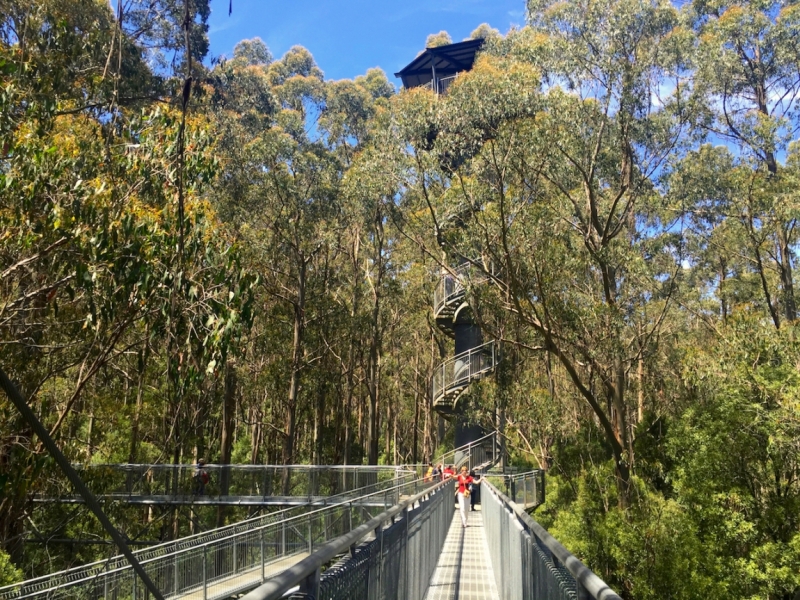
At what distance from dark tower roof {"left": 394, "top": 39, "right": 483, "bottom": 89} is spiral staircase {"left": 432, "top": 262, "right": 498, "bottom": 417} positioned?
48.5 ft

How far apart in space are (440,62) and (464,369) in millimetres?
19543

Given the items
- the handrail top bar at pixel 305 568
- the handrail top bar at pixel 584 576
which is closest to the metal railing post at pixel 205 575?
the handrail top bar at pixel 305 568

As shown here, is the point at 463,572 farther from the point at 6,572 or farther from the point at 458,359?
the point at 458,359

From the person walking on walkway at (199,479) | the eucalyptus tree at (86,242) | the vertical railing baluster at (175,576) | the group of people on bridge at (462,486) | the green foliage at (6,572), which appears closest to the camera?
the eucalyptus tree at (86,242)

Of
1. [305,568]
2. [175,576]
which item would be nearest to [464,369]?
[175,576]

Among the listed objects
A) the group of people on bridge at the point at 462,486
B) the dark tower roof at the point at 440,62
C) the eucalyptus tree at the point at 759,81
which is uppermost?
the dark tower roof at the point at 440,62

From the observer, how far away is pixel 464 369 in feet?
81.7

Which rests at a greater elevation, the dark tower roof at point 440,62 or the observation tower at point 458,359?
the dark tower roof at point 440,62

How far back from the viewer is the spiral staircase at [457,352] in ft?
81.1

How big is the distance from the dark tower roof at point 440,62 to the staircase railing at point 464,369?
56.8 feet

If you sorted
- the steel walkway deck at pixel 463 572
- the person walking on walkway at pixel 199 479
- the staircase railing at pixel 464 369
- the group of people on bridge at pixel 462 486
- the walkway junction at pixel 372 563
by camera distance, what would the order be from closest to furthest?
the walkway junction at pixel 372 563 < the steel walkway deck at pixel 463 572 < the group of people on bridge at pixel 462 486 < the person walking on walkway at pixel 199 479 < the staircase railing at pixel 464 369

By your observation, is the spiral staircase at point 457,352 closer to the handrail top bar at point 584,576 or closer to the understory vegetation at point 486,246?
the understory vegetation at point 486,246

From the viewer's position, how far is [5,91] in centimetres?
705

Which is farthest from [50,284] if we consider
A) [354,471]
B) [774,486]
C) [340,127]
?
[340,127]
